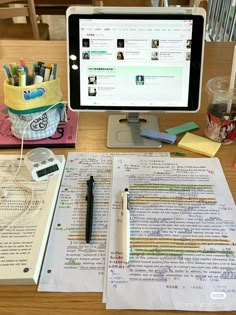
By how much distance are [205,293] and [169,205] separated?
20cm

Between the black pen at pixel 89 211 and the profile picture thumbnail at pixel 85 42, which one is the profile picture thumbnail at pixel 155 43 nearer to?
the profile picture thumbnail at pixel 85 42

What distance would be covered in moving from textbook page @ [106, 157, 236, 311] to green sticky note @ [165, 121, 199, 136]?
0.37 ft

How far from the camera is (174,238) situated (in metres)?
0.63

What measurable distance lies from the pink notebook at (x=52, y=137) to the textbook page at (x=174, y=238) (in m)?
0.15

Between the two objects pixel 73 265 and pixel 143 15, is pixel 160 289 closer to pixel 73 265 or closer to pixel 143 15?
pixel 73 265

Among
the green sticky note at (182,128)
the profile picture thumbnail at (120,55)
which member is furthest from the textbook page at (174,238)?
the profile picture thumbnail at (120,55)

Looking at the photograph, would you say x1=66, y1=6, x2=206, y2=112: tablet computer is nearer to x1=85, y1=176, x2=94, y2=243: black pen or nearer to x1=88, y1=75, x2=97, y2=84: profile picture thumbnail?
x1=88, y1=75, x2=97, y2=84: profile picture thumbnail

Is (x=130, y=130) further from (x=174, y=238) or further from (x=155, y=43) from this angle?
(x=174, y=238)

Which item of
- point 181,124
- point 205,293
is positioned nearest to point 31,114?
point 181,124

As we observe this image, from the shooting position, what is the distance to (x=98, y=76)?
2.83 feet

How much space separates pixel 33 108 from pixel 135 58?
0.27 meters

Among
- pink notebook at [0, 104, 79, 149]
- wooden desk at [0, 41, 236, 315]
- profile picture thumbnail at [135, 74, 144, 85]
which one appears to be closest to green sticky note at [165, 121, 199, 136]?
wooden desk at [0, 41, 236, 315]

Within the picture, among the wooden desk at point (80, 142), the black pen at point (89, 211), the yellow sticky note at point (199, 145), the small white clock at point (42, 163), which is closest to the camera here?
the wooden desk at point (80, 142)

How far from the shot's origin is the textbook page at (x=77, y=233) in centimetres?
57
